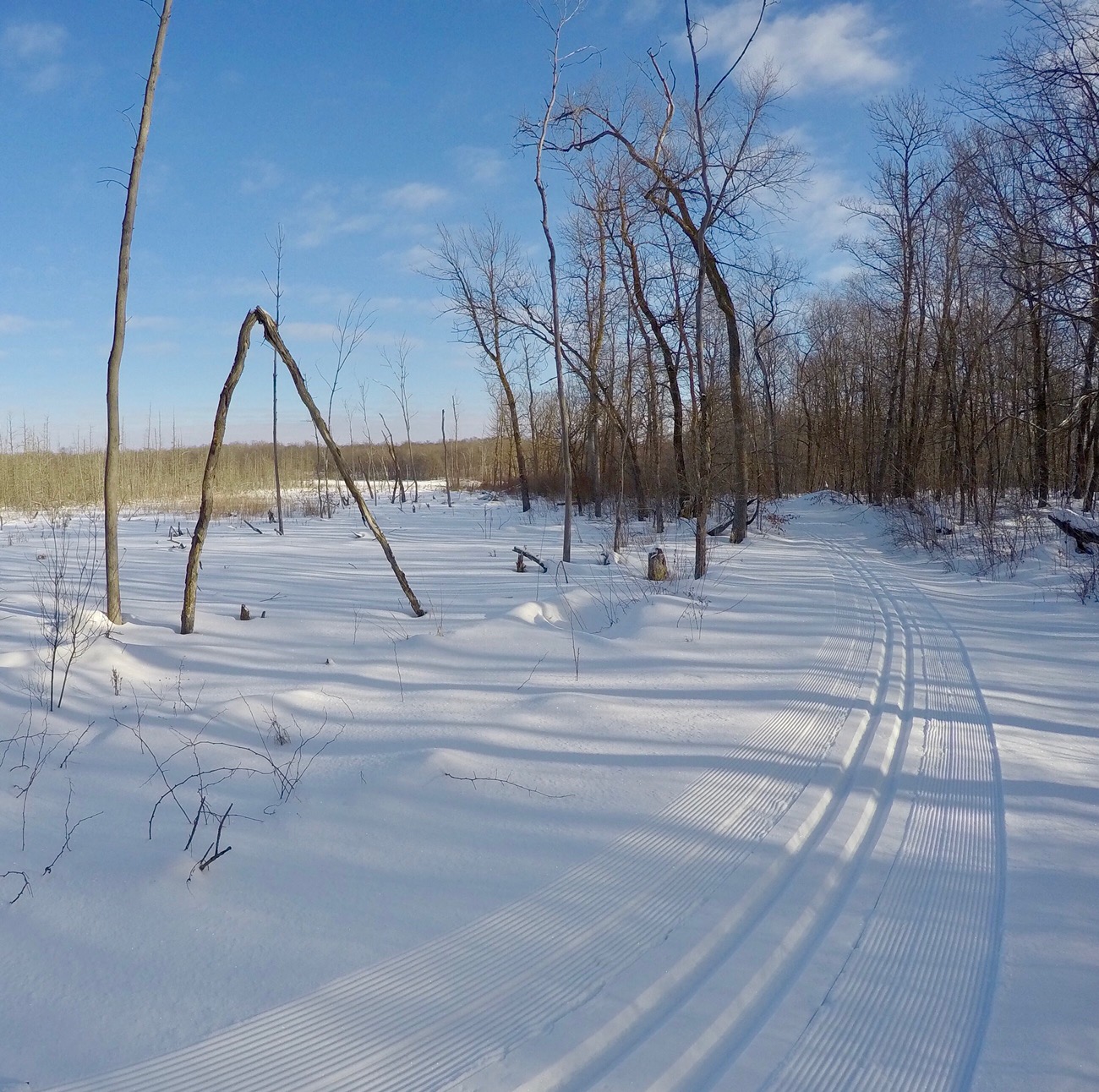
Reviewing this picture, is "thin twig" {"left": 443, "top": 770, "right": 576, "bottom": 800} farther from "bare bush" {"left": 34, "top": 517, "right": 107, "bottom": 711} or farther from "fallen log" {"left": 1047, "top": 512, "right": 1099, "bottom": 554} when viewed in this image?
Result: "fallen log" {"left": 1047, "top": 512, "right": 1099, "bottom": 554}

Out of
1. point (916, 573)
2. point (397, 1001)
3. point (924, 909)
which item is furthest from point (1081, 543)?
A: point (397, 1001)

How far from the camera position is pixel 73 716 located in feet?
14.7

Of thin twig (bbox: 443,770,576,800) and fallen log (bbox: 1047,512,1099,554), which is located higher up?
fallen log (bbox: 1047,512,1099,554)

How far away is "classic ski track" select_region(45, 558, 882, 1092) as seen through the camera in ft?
6.42

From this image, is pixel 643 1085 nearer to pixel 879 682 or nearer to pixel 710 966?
pixel 710 966

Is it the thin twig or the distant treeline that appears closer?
the thin twig

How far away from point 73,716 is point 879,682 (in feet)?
18.6

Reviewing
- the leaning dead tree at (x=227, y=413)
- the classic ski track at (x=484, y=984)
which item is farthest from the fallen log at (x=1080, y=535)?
the leaning dead tree at (x=227, y=413)

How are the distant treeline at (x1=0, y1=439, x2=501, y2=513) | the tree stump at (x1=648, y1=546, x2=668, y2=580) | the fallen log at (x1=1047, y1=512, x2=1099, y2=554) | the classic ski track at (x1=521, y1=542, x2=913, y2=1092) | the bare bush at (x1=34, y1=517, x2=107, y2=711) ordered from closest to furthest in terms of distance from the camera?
the classic ski track at (x1=521, y1=542, x2=913, y2=1092) → the bare bush at (x1=34, y1=517, x2=107, y2=711) → the tree stump at (x1=648, y1=546, x2=668, y2=580) → the fallen log at (x1=1047, y1=512, x2=1099, y2=554) → the distant treeline at (x1=0, y1=439, x2=501, y2=513)

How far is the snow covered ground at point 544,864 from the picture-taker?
2043mm

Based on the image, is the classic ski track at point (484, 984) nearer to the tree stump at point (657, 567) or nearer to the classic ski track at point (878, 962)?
the classic ski track at point (878, 962)

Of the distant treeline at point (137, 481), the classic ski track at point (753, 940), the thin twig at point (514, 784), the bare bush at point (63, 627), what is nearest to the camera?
the classic ski track at point (753, 940)

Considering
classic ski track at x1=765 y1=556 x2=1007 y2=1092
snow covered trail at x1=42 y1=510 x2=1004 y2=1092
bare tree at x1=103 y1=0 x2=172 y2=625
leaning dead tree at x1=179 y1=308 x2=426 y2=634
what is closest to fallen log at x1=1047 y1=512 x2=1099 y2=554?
classic ski track at x1=765 y1=556 x2=1007 y2=1092

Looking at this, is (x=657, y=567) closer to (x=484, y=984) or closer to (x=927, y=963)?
(x=927, y=963)
